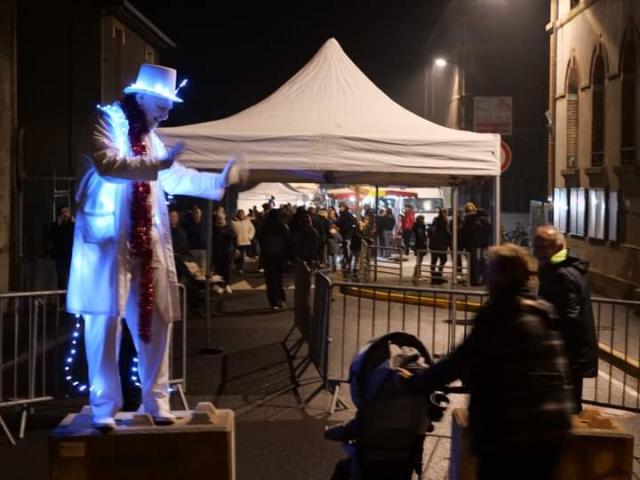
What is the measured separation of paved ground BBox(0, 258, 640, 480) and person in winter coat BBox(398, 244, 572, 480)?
107 inches

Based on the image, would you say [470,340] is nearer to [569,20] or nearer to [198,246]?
[198,246]

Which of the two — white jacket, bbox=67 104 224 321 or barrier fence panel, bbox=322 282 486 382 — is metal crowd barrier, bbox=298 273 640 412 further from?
white jacket, bbox=67 104 224 321

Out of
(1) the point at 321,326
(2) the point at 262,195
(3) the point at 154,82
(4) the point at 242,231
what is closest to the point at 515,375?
(3) the point at 154,82

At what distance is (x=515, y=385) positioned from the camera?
3.96 meters

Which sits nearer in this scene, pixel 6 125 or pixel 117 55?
pixel 6 125

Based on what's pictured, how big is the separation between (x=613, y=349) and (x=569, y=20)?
13.6 meters

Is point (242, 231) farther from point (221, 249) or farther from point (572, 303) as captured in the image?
point (572, 303)

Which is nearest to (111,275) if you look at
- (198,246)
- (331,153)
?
(331,153)

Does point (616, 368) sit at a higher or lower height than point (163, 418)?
lower

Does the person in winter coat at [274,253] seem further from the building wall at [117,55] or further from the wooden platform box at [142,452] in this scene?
the wooden platform box at [142,452]

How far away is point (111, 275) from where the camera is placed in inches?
202

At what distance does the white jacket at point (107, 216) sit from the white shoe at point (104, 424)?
1.91ft

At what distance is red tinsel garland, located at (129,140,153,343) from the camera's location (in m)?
5.14

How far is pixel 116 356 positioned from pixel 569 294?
3167mm
